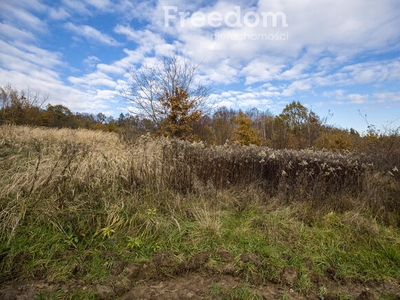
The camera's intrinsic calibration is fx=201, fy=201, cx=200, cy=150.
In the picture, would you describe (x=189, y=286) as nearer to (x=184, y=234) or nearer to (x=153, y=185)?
(x=184, y=234)

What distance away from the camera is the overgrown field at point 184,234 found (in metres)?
2.11

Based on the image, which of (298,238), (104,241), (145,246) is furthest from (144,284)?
(298,238)

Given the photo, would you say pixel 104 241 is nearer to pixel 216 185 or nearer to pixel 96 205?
pixel 96 205

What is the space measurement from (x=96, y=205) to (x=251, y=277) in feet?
7.93

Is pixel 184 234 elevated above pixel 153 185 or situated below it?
below

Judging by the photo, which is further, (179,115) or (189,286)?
(179,115)

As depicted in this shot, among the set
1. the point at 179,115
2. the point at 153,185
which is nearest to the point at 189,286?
the point at 153,185

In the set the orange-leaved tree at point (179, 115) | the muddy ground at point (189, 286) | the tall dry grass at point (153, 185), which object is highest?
the orange-leaved tree at point (179, 115)

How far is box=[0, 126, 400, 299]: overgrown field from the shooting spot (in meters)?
2.11

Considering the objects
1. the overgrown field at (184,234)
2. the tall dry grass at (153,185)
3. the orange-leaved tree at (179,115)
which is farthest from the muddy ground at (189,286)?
the orange-leaved tree at (179,115)

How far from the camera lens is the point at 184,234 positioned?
115 inches

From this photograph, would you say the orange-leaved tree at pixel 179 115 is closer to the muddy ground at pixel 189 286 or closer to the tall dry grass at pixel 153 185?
the tall dry grass at pixel 153 185

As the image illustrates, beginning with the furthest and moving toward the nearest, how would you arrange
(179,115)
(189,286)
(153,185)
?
(179,115)
(153,185)
(189,286)

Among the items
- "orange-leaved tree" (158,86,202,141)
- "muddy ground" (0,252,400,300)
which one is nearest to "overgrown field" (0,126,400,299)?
"muddy ground" (0,252,400,300)
